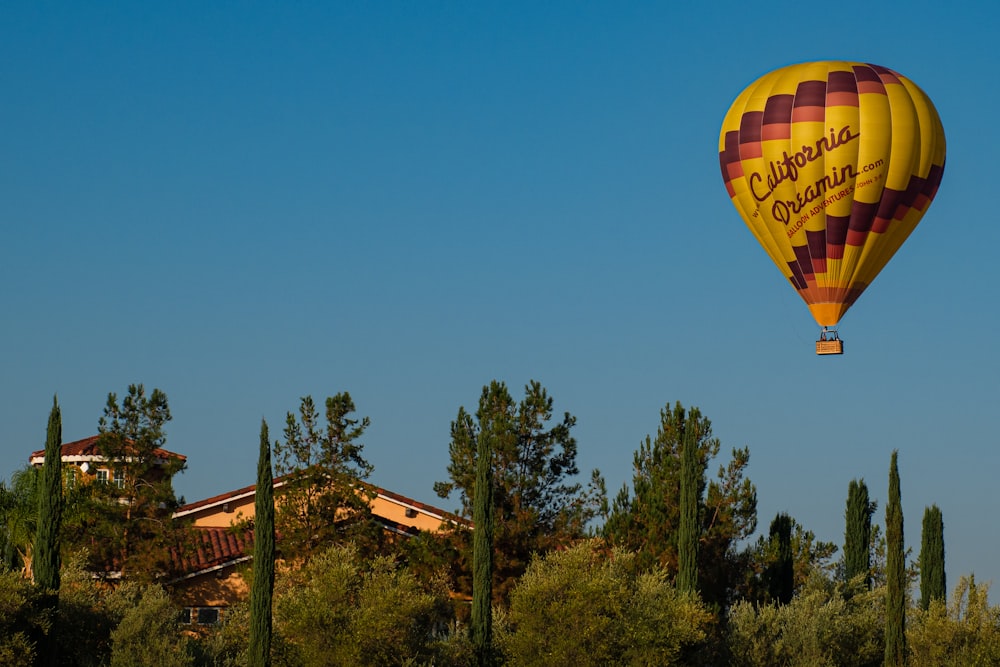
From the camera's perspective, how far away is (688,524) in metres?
45.4

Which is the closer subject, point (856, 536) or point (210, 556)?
point (210, 556)

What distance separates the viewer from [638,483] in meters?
52.9

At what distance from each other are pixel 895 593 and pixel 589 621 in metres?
12.0

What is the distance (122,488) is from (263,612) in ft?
53.7

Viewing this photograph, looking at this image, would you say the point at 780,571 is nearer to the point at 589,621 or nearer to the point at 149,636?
the point at 589,621

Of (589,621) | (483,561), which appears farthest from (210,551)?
(589,621)

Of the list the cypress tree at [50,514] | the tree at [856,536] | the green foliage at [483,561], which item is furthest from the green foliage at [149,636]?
the tree at [856,536]

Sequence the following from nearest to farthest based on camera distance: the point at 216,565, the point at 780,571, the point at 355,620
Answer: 1. the point at 355,620
2. the point at 216,565
3. the point at 780,571

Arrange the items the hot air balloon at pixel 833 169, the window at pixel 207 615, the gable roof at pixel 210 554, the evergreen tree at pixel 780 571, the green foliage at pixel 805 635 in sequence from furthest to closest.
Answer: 1. the evergreen tree at pixel 780 571
2. the window at pixel 207 615
3. the gable roof at pixel 210 554
4. the hot air balloon at pixel 833 169
5. the green foliage at pixel 805 635

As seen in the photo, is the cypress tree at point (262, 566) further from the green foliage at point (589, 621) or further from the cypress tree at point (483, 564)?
the green foliage at point (589, 621)

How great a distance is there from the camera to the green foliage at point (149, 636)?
37.4m

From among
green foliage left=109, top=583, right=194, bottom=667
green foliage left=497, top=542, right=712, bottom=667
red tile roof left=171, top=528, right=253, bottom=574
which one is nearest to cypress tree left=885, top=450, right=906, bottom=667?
green foliage left=497, top=542, right=712, bottom=667

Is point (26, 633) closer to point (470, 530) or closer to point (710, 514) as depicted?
point (470, 530)

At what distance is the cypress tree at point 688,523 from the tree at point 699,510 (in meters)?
4.93
